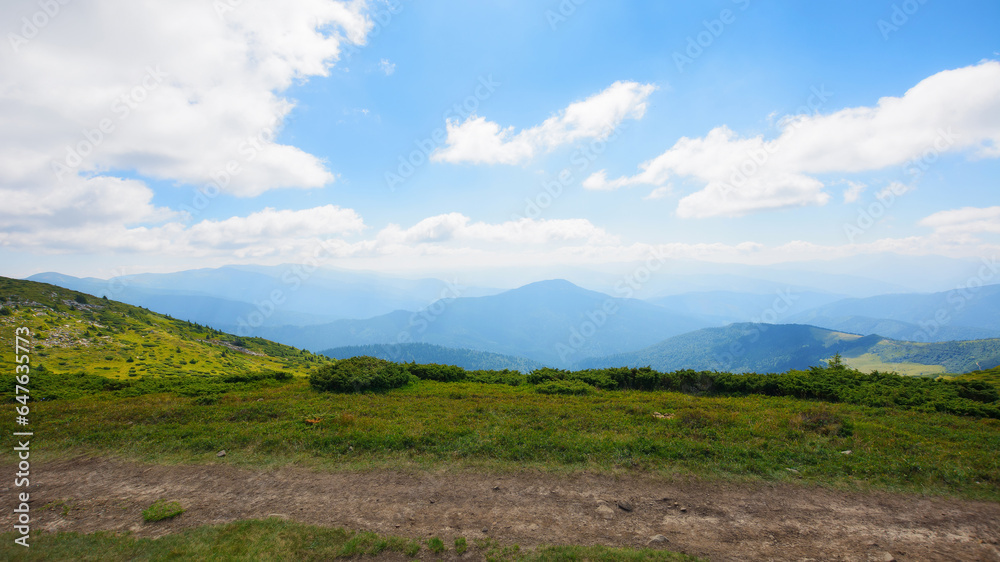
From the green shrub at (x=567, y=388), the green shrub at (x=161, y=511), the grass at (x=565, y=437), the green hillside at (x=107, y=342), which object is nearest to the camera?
the green shrub at (x=161, y=511)

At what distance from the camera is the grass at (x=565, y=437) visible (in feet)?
35.4

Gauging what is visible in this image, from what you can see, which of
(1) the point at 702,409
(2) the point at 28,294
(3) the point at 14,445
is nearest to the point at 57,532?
(3) the point at 14,445

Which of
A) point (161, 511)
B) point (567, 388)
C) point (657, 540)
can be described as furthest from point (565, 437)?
Result: point (161, 511)

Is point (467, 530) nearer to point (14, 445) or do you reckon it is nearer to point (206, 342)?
point (14, 445)

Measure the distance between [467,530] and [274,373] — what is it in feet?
68.7

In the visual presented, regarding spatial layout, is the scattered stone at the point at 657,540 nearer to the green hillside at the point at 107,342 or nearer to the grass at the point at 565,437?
the grass at the point at 565,437

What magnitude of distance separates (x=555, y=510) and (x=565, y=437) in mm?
3805

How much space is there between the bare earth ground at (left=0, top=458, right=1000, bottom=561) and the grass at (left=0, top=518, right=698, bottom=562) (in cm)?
37

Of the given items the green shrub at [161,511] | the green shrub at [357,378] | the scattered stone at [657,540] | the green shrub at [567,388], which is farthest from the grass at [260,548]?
the green shrub at [567,388]

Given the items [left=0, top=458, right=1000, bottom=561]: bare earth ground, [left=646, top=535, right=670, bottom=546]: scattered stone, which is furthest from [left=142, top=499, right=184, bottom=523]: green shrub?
[left=646, top=535, right=670, bottom=546]: scattered stone

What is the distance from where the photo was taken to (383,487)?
33.9 ft

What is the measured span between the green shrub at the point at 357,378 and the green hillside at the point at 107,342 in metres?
9.63

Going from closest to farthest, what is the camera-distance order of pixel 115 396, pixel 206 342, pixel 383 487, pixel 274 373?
1. pixel 383 487
2. pixel 115 396
3. pixel 274 373
4. pixel 206 342

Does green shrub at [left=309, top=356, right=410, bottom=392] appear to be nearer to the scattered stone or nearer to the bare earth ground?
the bare earth ground
